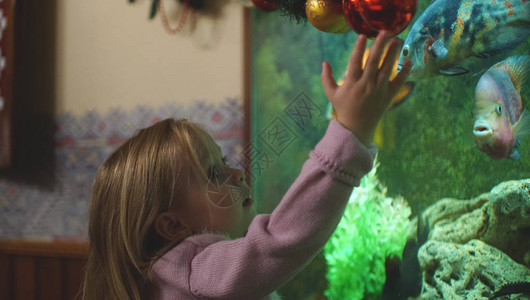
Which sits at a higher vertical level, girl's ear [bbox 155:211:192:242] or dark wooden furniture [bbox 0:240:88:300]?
girl's ear [bbox 155:211:192:242]

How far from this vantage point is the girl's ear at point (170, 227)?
0.66 metres

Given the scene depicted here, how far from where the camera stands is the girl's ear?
2.17 ft

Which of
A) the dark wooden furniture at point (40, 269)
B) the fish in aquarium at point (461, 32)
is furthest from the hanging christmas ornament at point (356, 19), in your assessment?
the dark wooden furniture at point (40, 269)

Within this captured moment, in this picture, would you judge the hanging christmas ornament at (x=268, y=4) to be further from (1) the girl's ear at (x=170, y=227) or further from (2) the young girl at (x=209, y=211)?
(1) the girl's ear at (x=170, y=227)

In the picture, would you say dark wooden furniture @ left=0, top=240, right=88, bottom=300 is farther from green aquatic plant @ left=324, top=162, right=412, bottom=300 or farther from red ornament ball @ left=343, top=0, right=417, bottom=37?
red ornament ball @ left=343, top=0, right=417, bottom=37

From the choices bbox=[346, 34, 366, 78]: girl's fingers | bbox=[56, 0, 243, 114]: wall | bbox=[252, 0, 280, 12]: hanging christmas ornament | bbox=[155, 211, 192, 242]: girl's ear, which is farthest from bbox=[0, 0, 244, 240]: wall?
bbox=[346, 34, 366, 78]: girl's fingers

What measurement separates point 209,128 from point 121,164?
30.5 inches

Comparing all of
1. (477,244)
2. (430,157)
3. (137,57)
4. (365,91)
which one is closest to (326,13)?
(365,91)

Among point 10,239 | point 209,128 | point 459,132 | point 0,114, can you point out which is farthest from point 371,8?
point 10,239

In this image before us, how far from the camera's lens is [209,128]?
1451 mm

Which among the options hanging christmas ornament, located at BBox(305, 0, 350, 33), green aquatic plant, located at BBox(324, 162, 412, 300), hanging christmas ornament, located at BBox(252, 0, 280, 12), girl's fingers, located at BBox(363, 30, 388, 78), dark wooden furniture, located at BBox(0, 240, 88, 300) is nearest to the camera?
girl's fingers, located at BBox(363, 30, 388, 78)

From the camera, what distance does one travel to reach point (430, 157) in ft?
3.19

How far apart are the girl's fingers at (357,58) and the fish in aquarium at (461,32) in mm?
458

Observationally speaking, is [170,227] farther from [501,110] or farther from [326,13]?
[501,110]
